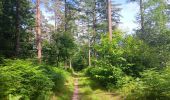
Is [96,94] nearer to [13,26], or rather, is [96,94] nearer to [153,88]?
[153,88]

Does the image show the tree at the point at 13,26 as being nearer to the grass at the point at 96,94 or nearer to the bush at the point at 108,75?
the grass at the point at 96,94

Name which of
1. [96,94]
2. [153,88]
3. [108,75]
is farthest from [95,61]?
[153,88]

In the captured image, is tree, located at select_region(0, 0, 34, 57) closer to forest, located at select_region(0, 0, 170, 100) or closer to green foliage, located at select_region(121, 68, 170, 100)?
forest, located at select_region(0, 0, 170, 100)

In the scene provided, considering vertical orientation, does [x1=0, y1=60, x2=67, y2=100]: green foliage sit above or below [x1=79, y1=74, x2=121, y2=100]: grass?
above

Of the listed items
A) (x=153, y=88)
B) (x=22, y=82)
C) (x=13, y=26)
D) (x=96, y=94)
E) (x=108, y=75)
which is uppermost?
(x=13, y=26)

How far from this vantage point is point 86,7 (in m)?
47.7

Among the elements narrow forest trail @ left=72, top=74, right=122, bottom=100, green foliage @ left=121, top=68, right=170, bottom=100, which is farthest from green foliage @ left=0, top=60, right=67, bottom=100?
green foliage @ left=121, top=68, right=170, bottom=100

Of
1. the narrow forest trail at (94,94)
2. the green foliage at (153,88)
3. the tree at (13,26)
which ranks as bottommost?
the narrow forest trail at (94,94)

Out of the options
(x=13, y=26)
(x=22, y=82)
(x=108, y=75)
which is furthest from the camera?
(x=13, y=26)

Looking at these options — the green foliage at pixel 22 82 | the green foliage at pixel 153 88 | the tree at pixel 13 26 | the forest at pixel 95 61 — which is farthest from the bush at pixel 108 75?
the tree at pixel 13 26

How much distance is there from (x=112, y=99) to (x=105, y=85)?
11.9 ft

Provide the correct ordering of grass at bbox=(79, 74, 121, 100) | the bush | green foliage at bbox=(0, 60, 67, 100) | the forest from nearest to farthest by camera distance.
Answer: green foliage at bbox=(0, 60, 67, 100), the forest, grass at bbox=(79, 74, 121, 100), the bush

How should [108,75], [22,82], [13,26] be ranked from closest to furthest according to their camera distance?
[22,82] → [108,75] → [13,26]

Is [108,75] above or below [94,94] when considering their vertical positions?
above
